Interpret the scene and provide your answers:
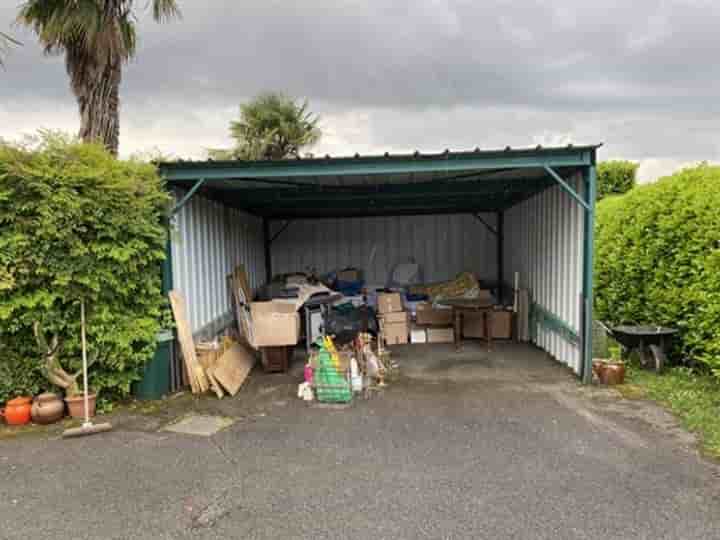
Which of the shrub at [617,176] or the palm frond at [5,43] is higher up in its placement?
the shrub at [617,176]

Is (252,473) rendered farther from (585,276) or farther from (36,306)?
(585,276)

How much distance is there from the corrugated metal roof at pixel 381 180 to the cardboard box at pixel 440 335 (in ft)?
7.81

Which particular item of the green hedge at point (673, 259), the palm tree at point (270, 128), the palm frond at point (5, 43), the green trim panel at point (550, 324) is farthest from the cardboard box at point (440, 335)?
the palm tree at point (270, 128)

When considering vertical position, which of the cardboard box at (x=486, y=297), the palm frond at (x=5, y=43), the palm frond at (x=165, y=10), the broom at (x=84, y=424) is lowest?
the broom at (x=84, y=424)

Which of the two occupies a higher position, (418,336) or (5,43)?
(5,43)

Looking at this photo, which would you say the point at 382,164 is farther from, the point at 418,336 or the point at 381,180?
the point at 418,336

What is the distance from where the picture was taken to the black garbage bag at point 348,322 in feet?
23.4

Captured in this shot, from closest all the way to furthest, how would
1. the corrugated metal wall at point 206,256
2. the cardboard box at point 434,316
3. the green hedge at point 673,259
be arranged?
the green hedge at point 673,259
the corrugated metal wall at point 206,256
the cardboard box at point 434,316

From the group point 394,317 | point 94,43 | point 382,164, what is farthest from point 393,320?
point 94,43

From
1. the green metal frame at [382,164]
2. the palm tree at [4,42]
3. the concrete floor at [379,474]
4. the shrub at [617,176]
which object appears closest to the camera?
the concrete floor at [379,474]

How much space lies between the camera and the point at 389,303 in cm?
784

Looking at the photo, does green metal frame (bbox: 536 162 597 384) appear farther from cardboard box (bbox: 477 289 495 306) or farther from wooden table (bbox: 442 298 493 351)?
cardboard box (bbox: 477 289 495 306)

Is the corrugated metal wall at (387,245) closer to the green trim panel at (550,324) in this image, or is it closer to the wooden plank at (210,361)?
the green trim panel at (550,324)

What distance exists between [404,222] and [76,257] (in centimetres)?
698
